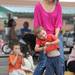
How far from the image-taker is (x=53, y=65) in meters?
2.47

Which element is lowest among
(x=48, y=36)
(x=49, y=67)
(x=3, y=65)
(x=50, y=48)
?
(x=3, y=65)

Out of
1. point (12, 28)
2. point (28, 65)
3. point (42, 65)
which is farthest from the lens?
point (12, 28)

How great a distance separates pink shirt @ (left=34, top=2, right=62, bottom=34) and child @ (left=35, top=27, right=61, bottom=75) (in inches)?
3.3

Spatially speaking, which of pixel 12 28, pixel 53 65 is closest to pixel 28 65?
pixel 12 28

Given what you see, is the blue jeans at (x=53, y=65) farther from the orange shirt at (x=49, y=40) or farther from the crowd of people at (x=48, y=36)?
the orange shirt at (x=49, y=40)

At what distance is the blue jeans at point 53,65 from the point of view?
8.03ft

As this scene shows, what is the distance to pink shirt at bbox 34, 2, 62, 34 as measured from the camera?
2.47 m

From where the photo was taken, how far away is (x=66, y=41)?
4.38 meters

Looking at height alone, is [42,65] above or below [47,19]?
below

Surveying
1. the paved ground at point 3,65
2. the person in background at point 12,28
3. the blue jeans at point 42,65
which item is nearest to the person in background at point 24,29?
the person in background at point 12,28

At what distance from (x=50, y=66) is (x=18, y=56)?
1031 millimetres

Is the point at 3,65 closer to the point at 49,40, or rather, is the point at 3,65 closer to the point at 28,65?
the point at 28,65

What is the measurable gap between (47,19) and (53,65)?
447 millimetres

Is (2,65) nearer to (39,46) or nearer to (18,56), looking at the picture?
(18,56)
